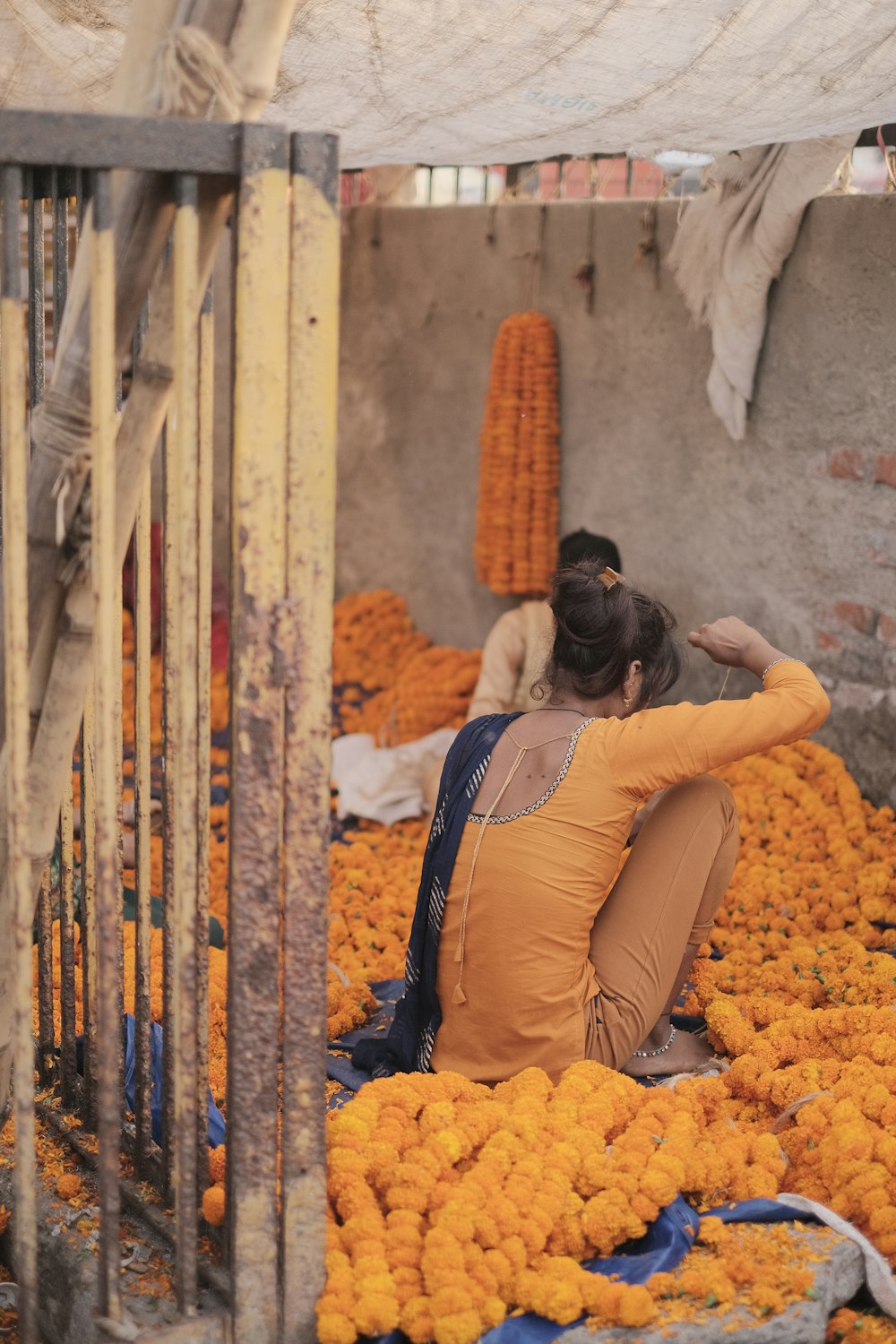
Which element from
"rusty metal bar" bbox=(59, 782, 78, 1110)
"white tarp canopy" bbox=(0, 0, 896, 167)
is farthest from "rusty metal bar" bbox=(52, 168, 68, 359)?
"white tarp canopy" bbox=(0, 0, 896, 167)

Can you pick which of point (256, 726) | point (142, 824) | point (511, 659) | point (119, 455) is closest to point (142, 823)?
point (142, 824)

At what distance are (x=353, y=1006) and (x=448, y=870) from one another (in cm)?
87

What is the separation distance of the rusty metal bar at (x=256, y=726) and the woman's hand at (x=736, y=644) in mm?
1648

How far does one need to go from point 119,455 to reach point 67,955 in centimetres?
114

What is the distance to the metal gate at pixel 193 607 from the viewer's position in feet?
6.38

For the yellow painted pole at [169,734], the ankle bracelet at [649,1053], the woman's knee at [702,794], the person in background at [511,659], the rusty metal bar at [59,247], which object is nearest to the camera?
the yellow painted pole at [169,734]

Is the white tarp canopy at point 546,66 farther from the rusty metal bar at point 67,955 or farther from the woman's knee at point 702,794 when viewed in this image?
the rusty metal bar at point 67,955

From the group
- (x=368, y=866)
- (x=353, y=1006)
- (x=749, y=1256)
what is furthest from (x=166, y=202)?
(x=368, y=866)

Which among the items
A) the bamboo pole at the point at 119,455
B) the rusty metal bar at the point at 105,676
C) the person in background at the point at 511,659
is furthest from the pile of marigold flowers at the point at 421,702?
the rusty metal bar at the point at 105,676

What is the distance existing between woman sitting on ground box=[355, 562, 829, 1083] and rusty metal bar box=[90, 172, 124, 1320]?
130cm

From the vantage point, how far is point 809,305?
5.14 m

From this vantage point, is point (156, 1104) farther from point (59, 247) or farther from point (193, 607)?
point (59, 247)

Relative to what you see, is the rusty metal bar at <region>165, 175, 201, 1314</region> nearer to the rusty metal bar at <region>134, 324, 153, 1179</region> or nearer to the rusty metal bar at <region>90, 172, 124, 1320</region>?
the rusty metal bar at <region>90, 172, 124, 1320</region>

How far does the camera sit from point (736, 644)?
351 cm
